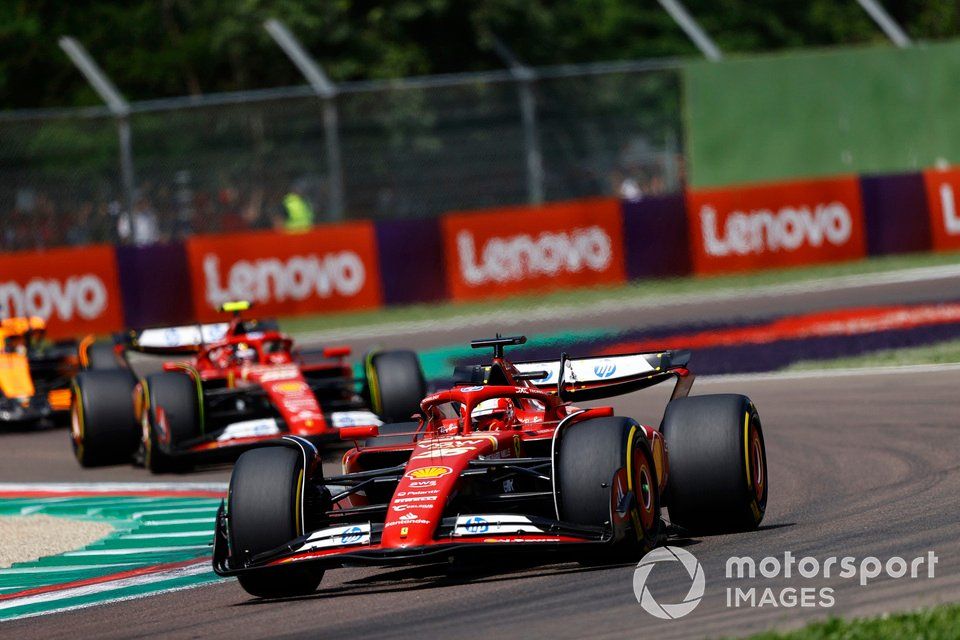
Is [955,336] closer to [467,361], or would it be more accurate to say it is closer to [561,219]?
[467,361]

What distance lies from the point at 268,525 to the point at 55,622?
1.00m


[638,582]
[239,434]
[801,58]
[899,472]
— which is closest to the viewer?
[638,582]

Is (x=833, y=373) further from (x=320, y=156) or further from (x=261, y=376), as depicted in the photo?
(x=320, y=156)

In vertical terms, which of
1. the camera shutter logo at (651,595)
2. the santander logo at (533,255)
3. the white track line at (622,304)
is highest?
the santander logo at (533,255)

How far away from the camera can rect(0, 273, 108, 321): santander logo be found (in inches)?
880

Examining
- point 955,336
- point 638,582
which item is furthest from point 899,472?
point 955,336

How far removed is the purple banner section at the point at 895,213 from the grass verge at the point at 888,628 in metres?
20.4

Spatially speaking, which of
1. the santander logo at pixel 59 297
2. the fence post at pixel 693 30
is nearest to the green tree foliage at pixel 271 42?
the fence post at pixel 693 30

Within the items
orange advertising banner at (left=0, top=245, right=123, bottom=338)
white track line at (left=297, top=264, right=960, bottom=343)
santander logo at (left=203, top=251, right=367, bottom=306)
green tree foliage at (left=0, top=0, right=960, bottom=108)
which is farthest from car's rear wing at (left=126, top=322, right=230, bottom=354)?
green tree foliage at (left=0, top=0, right=960, bottom=108)

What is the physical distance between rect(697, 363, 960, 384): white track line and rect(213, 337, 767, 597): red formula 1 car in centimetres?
671

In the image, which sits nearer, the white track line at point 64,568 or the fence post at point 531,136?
the white track line at point 64,568

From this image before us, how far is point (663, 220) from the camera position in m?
25.2

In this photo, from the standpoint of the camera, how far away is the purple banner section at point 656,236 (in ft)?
82.2

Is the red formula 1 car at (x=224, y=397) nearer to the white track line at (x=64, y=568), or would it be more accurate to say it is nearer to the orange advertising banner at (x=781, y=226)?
the white track line at (x=64, y=568)
